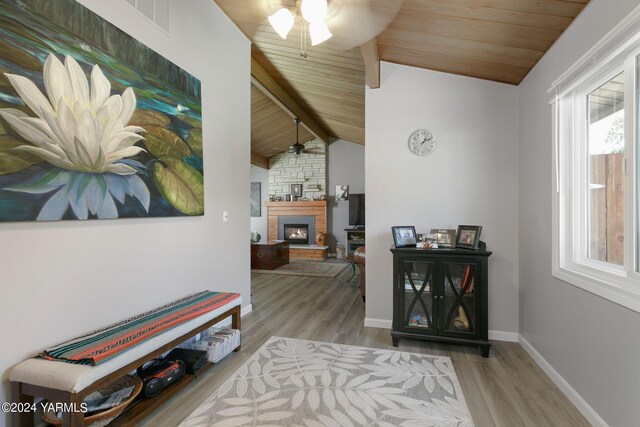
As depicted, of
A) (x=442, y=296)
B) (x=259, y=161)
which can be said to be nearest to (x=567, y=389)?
(x=442, y=296)

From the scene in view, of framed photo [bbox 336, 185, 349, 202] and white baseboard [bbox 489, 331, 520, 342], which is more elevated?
framed photo [bbox 336, 185, 349, 202]

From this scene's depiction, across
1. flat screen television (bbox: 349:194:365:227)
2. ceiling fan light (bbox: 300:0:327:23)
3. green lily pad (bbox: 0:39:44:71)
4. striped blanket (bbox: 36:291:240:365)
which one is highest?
ceiling fan light (bbox: 300:0:327:23)

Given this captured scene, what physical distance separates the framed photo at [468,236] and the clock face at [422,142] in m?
0.82

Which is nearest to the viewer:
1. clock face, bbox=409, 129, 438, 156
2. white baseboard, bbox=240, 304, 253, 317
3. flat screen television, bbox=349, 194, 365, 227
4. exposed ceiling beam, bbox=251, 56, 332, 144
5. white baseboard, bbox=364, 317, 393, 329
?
clock face, bbox=409, 129, 438, 156

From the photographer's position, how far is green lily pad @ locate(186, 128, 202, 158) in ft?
8.07

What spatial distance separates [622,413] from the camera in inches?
55.8

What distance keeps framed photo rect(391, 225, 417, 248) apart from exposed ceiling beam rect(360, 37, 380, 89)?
1475 mm

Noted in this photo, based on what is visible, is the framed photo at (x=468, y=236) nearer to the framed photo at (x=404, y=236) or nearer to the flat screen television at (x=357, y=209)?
the framed photo at (x=404, y=236)

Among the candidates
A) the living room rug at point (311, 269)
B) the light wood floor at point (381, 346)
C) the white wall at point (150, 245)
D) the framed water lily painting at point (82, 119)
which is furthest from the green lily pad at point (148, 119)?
the living room rug at point (311, 269)

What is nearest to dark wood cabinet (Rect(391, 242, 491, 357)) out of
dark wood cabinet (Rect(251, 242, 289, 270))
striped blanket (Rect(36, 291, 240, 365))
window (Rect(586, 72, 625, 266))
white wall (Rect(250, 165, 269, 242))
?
window (Rect(586, 72, 625, 266))

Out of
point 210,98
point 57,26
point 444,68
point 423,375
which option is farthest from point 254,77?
point 423,375

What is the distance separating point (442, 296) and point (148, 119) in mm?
2706

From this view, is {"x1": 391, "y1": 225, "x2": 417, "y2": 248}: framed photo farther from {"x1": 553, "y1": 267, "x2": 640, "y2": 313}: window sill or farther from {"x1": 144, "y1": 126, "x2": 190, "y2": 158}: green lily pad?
{"x1": 144, "y1": 126, "x2": 190, "y2": 158}: green lily pad

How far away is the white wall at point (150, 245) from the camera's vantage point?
1.41 m
